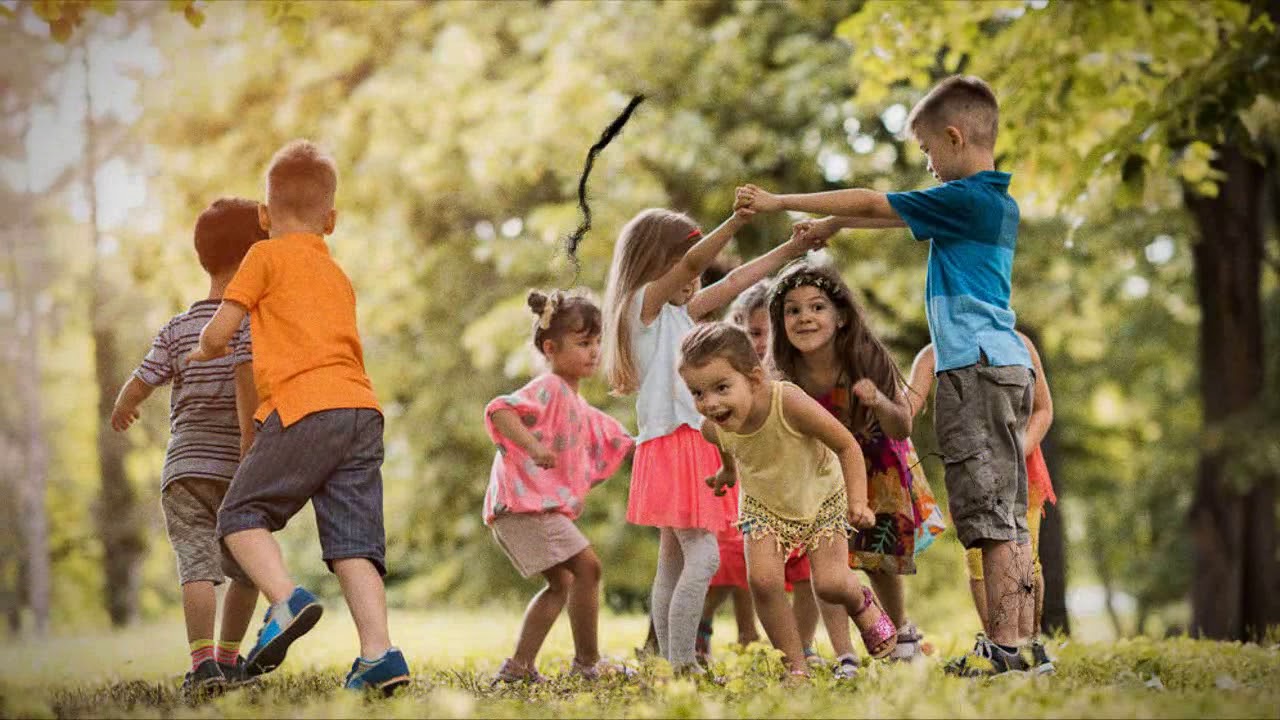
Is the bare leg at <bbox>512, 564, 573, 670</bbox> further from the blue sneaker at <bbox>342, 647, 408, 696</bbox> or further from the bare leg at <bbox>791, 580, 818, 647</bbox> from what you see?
the blue sneaker at <bbox>342, 647, 408, 696</bbox>

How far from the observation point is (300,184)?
4.74 metres

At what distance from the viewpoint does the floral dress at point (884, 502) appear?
5.59 metres

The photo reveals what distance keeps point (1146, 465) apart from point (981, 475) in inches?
829

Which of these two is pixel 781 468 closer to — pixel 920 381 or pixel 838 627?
pixel 838 627

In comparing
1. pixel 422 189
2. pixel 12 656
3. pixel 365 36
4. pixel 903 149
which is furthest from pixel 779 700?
pixel 365 36

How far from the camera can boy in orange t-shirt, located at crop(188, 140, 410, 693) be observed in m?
4.39

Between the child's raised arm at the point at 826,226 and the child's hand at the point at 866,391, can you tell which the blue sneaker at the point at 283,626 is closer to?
the child's hand at the point at 866,391

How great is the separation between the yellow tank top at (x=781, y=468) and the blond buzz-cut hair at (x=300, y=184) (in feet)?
5.45

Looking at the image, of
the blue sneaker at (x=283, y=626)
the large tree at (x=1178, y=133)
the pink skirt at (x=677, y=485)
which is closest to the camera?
the blue sneaker at (x=283, y=626)

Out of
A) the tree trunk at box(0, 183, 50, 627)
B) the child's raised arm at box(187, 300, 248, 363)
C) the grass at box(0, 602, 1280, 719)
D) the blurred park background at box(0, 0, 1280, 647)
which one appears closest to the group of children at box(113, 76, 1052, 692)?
the child's raised arm at box(187, 300, 248, 363)

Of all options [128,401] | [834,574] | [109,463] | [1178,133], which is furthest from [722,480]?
[109,463]

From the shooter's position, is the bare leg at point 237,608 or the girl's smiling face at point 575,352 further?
the girl's smiling face at point 575,352

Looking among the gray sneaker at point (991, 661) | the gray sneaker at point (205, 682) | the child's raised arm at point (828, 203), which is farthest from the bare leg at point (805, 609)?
the gray sneaker at point (205, 682)

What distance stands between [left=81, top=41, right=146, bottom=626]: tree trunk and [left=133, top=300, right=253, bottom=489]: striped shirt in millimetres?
12496
